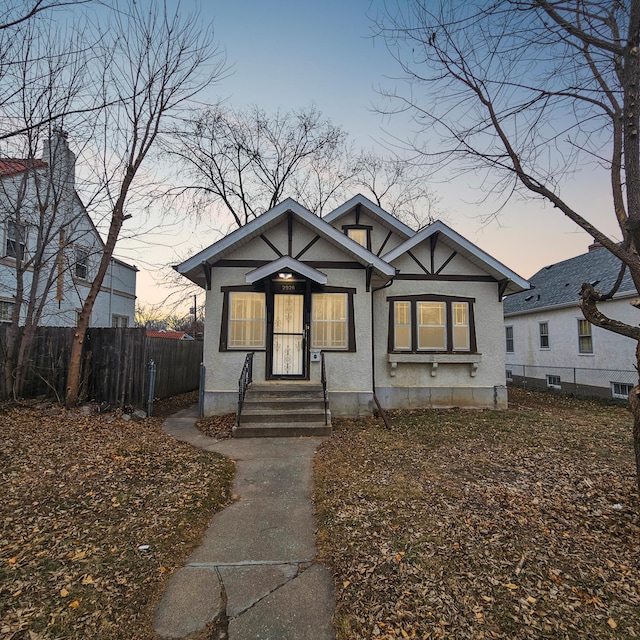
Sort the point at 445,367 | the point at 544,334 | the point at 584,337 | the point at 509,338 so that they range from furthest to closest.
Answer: the point at 509,338 → the point at 544,334 → the point at 584,337 → the point at 445,367

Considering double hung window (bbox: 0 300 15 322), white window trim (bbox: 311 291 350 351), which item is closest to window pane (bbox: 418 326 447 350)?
white window trim (bbox: 311 291 350 351)

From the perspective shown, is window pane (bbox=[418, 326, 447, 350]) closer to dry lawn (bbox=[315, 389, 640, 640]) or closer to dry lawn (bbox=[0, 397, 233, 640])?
dry lawn (bbox=[315, 389, 640, 640])

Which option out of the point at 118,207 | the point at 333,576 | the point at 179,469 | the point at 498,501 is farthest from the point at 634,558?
the point at 118,207

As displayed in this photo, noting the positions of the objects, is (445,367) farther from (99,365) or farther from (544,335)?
(99,365)

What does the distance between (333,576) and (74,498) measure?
3.32m

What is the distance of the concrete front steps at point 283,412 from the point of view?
7371 mm

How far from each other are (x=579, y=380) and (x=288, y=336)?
12053mm

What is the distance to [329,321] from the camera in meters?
9.42

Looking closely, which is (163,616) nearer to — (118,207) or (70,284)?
(118,207)

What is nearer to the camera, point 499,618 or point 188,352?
point 499,618

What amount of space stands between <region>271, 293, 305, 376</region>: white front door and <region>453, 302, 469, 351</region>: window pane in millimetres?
4471

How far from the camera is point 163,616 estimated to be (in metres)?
2.62

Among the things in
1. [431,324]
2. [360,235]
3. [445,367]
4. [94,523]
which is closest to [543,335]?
[445,367]

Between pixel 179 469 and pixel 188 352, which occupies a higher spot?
pixel 188 352
